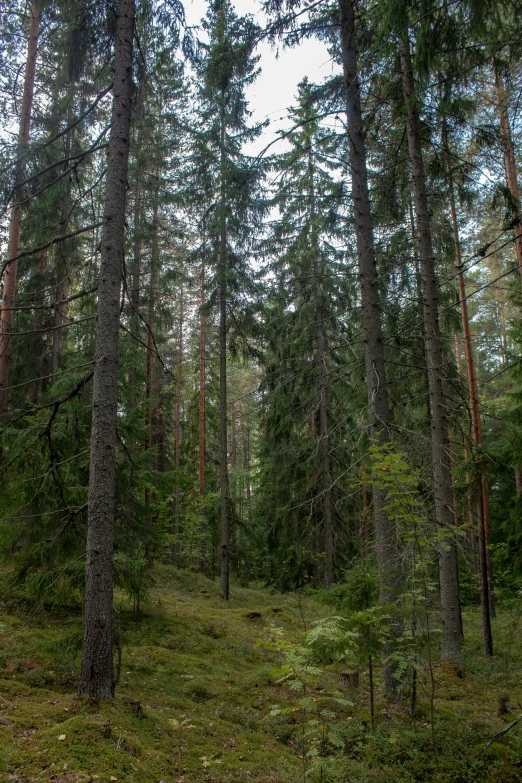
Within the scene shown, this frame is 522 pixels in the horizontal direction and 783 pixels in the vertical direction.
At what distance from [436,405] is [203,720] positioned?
245 inches

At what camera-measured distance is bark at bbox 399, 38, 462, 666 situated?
8.27 metres

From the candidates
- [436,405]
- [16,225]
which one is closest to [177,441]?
[16,225]

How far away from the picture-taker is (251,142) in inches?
607

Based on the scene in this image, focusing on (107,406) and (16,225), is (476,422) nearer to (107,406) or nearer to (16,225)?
(107,406)

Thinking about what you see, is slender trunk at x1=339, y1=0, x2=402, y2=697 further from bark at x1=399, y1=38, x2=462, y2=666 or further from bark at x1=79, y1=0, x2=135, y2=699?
bark at x1=79, y1=0, x2=135, y2=699

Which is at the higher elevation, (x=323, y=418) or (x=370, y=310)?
(x=370, y=310)

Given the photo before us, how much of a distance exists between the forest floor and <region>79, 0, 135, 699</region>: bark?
46 cm

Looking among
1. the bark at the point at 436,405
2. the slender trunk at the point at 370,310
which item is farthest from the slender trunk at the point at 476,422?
the slender trunk at the point at 370,310

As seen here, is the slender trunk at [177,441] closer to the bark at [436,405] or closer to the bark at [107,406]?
the bark at [436,405]

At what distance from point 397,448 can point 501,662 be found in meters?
5.84

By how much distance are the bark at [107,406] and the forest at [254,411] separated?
0.09 feet

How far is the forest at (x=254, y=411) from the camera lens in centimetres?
462

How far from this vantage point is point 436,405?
873 cm

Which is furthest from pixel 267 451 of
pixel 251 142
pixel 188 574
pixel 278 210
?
pixel 251 142
